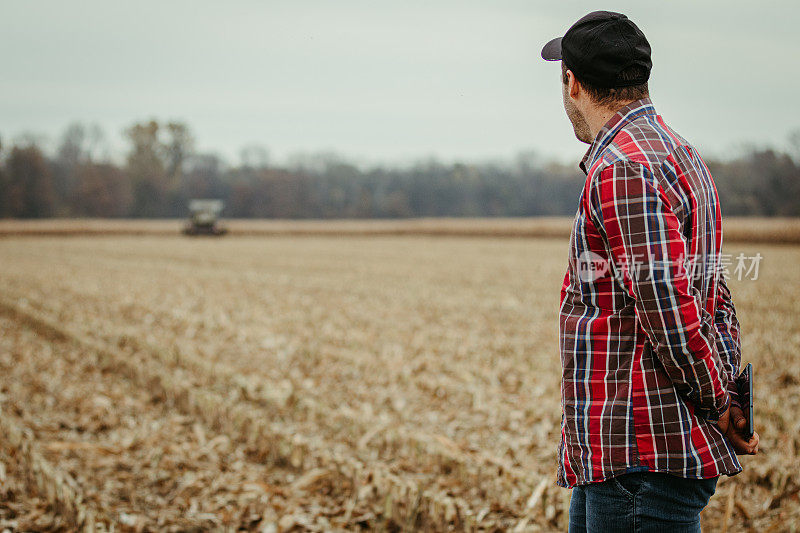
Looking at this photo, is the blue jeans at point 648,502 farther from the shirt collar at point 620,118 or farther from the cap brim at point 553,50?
the cap brim at point 553,50

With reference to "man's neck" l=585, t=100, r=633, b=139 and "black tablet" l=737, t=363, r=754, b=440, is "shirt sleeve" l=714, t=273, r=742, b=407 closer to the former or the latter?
"black tablet" l=737, t=363, r=754, b=440

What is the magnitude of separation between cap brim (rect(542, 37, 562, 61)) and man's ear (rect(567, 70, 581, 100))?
11cm

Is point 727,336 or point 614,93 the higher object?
point 614,93

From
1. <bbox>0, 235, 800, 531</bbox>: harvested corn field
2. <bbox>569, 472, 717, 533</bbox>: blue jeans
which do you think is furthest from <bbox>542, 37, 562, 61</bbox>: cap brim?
<bbox>0, 235, 800, 531</bbox>: harvested corn field

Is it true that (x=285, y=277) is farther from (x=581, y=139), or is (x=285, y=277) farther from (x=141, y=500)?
(x=581, y=139)

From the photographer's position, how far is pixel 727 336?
176cm

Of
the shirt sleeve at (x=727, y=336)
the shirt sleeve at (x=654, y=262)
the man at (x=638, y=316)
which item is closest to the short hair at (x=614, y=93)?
the man at (x=638, y=316)

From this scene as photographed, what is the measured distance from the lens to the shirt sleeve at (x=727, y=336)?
5.69 feet

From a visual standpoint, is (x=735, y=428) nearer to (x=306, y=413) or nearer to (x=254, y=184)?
(x=306, y=413)

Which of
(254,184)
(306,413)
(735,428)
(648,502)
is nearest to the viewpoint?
(648,502)

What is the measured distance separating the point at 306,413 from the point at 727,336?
15.7ft

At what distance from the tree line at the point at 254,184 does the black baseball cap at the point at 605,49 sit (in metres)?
49.7

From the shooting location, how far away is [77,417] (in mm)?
6145

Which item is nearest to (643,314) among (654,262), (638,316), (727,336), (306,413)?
(638,316)
